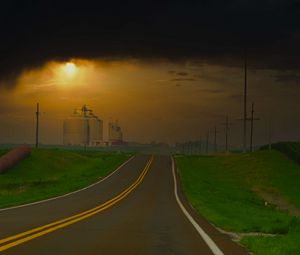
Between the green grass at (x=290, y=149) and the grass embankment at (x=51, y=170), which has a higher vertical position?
the green grass at (x=290, y=149)

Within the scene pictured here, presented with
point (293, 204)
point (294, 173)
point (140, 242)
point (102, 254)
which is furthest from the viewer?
point (294, 173)

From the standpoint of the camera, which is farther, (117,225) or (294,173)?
(294,173)

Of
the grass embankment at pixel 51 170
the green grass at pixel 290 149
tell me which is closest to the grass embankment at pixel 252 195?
the green grass at pixel 290 149

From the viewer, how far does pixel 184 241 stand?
14508 mm

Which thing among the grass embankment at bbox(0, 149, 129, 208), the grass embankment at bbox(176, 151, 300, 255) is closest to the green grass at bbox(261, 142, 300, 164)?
the grass embankment at bbox(176, 151, 300, 255)

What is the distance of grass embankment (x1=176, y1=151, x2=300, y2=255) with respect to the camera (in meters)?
18.7

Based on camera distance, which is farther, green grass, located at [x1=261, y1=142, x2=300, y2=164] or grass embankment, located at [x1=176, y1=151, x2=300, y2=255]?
green grass, located at [x1=261, y1=142, x2=300, y2=164]

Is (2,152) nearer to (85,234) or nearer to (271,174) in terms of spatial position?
(271,174)

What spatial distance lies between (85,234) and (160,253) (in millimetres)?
4025

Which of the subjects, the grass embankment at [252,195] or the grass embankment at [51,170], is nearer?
the grass embankment at [252,195]

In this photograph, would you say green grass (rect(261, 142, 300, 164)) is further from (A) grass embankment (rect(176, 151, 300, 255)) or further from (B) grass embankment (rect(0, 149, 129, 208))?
(B) grass embankment (rect(0, 149, 129, 208))

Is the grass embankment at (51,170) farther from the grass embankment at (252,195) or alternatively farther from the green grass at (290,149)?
the green grass at (290,149)

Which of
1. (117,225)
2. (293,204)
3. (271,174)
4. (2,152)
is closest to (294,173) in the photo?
(271,174)

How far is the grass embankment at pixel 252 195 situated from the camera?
61.2 ft
